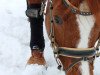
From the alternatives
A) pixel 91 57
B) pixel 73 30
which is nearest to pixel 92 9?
pixel 73 30

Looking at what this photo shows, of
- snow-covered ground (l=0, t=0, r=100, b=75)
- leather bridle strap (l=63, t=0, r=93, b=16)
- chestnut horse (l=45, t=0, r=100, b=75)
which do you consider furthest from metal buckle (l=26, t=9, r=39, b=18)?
snow-covered ground (l=0, t=0, r=100, b=75)

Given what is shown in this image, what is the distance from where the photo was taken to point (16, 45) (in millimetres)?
4059

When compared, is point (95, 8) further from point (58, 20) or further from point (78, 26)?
point (58, 20)

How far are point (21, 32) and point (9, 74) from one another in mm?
875

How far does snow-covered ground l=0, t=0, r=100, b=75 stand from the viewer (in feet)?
11.7

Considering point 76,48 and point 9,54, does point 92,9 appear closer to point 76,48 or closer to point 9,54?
point 76,48

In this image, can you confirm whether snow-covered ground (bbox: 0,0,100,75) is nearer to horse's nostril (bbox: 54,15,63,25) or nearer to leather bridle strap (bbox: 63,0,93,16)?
horse's nostril (bbox: 54,15,63,25)

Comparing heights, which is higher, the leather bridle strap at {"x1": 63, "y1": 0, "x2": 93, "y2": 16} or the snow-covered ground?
the leather bridle strap at {"x1": 63, "y1": 0, "x2": 93, "y2": 16}

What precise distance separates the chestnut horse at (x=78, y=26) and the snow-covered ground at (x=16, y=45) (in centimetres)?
121

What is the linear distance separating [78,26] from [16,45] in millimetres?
2071

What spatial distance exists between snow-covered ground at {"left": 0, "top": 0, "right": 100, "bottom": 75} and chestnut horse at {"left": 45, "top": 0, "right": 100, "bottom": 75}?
1.21 meters

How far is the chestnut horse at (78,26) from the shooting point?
6.77ft

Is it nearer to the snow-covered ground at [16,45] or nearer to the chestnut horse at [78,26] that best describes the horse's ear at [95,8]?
the chestnut horse at [78,26]

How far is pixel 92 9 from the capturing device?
2.06 m
